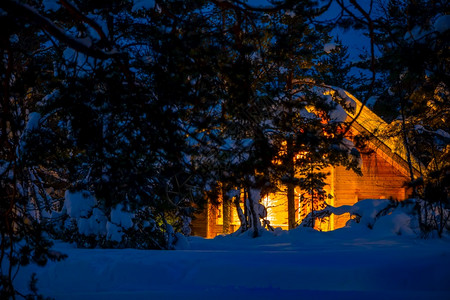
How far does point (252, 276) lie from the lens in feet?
16.7

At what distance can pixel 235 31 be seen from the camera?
465cm

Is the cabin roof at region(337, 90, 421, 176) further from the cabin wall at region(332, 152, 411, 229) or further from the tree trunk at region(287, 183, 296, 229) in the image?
the tree trunk at region(287, 183, 296, 229)

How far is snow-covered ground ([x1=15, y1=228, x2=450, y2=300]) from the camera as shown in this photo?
15.3ft

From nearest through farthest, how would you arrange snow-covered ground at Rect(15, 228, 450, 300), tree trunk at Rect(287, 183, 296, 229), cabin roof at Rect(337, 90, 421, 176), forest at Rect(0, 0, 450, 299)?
1. forest at Rect(0, 0, 450, 299)
2. snow-covered ground at Rect(15, 228, 450, 300)
3. cabin roof at Rect(337, 90, 421, 176)
4. tree trunk at Rect(287, 183, 296, 229)

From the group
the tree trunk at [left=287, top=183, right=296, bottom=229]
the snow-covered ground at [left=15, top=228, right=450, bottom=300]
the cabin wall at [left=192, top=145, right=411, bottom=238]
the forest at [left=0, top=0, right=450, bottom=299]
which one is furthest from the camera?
the cabin wall at [left=192, top=145, right=411, bottom=238]

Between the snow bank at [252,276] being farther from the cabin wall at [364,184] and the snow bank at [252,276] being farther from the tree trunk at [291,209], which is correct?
the cabin wall at [364,184]

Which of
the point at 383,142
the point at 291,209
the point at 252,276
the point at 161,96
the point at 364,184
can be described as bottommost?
the point at 252,276

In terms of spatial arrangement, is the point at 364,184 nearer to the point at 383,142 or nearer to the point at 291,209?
the point at 383,142

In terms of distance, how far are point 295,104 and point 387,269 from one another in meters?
2.32

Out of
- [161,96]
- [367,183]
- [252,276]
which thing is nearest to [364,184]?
[367,183]

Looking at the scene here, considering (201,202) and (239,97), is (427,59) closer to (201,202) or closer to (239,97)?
(239,97)

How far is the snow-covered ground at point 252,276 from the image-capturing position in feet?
15.3

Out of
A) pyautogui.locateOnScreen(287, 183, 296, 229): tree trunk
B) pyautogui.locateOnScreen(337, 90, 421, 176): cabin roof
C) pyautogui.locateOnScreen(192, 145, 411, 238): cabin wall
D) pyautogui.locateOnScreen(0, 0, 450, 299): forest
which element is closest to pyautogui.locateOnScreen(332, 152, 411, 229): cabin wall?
pyautogui.locateOnScreen(192, 145, 411, 238): cabin wall

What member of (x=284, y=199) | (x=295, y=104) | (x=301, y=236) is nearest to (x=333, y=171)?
(x=284, y=199)
